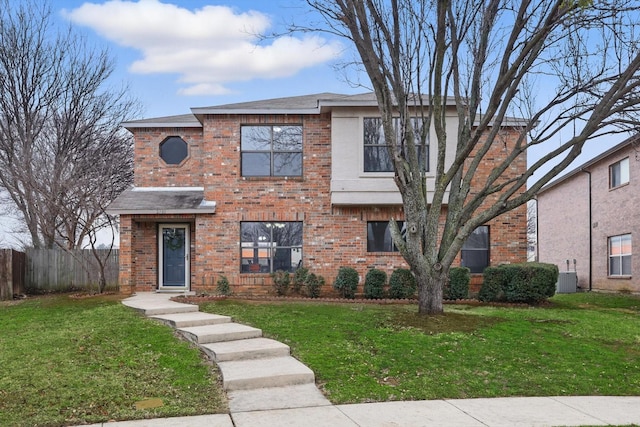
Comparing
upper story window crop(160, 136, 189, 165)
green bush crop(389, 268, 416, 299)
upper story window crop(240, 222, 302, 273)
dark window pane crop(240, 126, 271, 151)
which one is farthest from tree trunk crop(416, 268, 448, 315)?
upper story window crop(160, 136, 189, 165)

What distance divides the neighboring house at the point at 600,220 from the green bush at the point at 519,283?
18.4ft

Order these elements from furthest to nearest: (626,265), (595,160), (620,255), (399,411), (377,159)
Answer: (595,160), (620,255), (626,265), (377,159), (399,411)

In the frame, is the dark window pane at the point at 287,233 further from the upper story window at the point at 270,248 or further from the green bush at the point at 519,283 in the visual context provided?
the green bush at the point at 519,283

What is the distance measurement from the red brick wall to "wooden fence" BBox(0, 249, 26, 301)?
3.57m

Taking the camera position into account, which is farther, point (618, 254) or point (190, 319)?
point (618, 254)

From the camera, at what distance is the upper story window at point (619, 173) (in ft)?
63.6

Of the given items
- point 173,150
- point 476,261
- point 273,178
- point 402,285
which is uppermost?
point 173,150

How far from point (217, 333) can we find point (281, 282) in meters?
5.88

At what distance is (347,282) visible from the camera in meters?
14.1

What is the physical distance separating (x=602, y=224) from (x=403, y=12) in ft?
48.8

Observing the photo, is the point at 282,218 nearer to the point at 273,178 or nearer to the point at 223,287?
the point at 273,178

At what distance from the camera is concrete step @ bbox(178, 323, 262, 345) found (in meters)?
8.42

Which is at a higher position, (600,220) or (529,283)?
(600,220)

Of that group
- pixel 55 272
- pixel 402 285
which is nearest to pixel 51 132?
pixel 55 272
